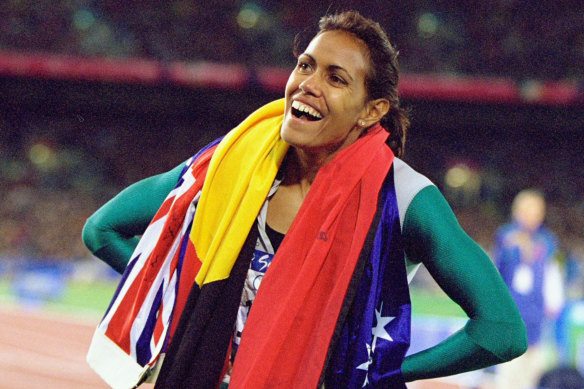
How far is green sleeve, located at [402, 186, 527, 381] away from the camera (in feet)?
5.29

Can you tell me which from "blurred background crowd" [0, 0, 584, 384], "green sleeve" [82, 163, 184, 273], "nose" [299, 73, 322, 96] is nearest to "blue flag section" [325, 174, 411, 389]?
"nose" [299, 73, 322, 96]

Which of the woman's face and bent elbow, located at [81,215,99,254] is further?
bent elbow, located at [81,215,99,254]

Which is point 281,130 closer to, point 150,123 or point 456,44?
point 456,44

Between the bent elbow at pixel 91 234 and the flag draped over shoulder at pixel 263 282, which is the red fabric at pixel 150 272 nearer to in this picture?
the flag draped over shoulder at pixel 263 282

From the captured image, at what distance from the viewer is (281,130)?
183 centimetres

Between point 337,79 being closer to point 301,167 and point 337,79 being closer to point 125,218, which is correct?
point 301,167

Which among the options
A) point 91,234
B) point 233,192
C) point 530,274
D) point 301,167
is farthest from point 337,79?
point 530,274

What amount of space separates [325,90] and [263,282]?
475 millimetres

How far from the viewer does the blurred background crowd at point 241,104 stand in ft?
54.5

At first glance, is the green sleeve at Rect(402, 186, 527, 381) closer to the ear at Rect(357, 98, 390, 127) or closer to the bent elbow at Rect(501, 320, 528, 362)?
the bent elbow at Rect(501, 320, 528, 362)

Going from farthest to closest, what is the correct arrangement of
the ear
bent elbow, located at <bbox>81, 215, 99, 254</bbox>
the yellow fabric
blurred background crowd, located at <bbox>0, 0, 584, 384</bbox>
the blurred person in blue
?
1. blurred background crowd, located at <bbox>0, 0, 584, 384</bbox>
2. the blurred person in blue
3. bent elbow, located at <bbox>81, 215, 99, 254</bbox>
4. the ear
5. the yellow fabric

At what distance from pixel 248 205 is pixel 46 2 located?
17.0 metres

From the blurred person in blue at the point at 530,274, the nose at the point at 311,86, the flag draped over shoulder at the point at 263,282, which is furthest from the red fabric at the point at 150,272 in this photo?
the blurred person in blue at the point at 530,274

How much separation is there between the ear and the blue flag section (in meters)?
0.31
